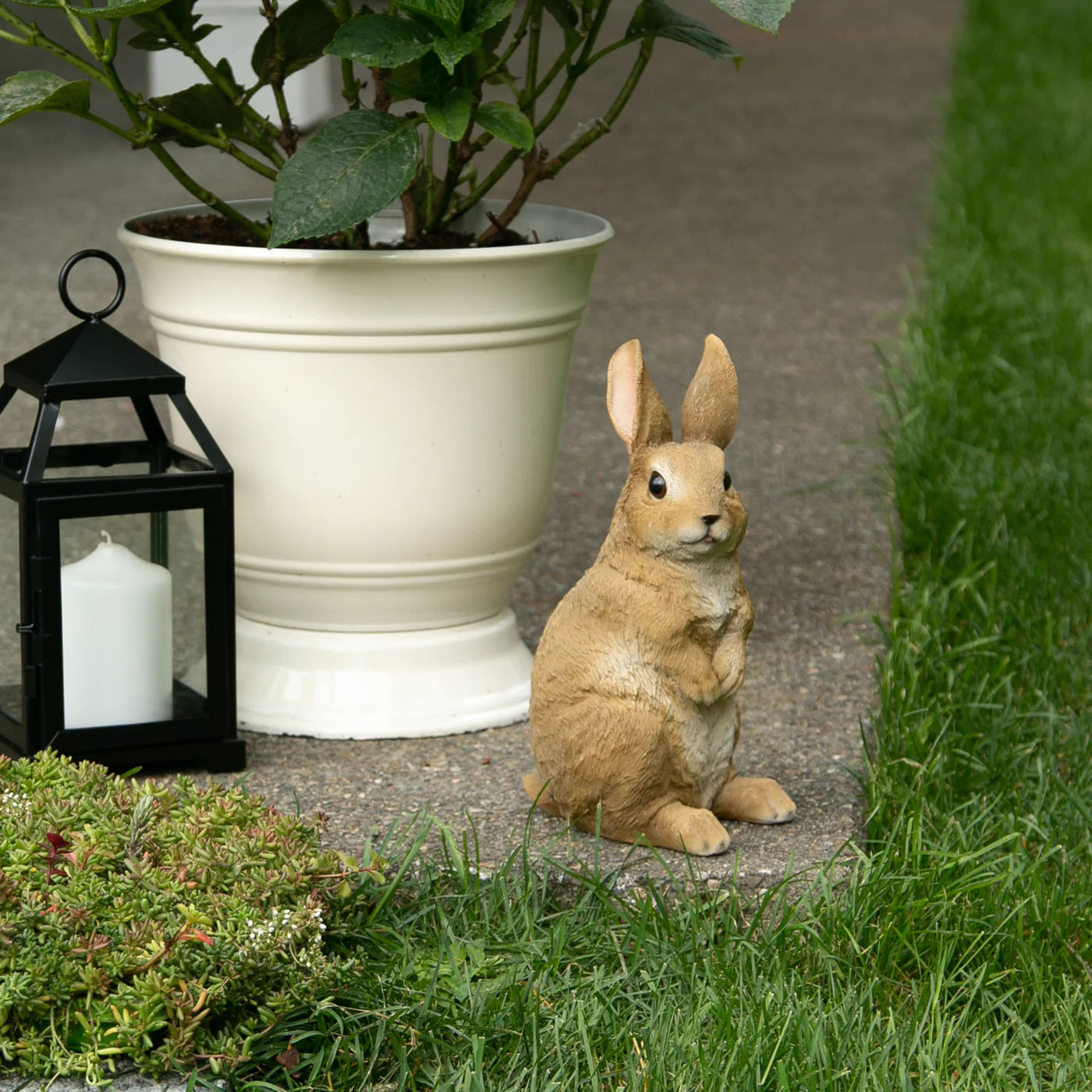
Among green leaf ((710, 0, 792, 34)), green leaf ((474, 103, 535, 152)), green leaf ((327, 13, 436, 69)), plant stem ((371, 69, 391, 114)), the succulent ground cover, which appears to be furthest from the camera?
plant stem ((371, 69, 391, 114))

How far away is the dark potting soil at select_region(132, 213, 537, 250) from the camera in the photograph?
238 cm

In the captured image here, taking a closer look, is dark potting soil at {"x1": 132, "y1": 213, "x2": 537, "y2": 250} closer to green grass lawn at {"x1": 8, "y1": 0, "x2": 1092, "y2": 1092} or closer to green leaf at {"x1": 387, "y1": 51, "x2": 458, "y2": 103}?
green leaf at {"x1": 387, "y1": 51, "x2": 458, "y2": 103}

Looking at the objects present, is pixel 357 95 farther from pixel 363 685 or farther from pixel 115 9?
pixel 363 685

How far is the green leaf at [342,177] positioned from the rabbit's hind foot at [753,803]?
0.86 m

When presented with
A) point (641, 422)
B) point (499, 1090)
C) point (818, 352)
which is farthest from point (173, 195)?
point (499, 1090)

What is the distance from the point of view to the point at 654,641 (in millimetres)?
1954

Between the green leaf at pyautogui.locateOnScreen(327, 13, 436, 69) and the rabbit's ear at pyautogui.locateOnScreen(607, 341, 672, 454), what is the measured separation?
1.53 ft

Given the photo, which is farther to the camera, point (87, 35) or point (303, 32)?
point (303, 32)

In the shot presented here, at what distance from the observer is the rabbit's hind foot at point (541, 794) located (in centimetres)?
209

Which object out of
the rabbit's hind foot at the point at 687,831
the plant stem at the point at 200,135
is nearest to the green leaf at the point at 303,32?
the plant stem at the point at 200,135

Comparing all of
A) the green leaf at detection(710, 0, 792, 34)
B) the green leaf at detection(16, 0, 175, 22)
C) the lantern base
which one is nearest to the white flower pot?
the lantern base

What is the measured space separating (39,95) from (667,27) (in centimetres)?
84

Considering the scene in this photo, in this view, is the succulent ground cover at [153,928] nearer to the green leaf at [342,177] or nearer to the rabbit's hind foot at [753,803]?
the rabbit's hind foot at [753,803]

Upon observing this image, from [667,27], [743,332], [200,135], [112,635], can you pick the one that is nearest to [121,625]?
[112,635]
